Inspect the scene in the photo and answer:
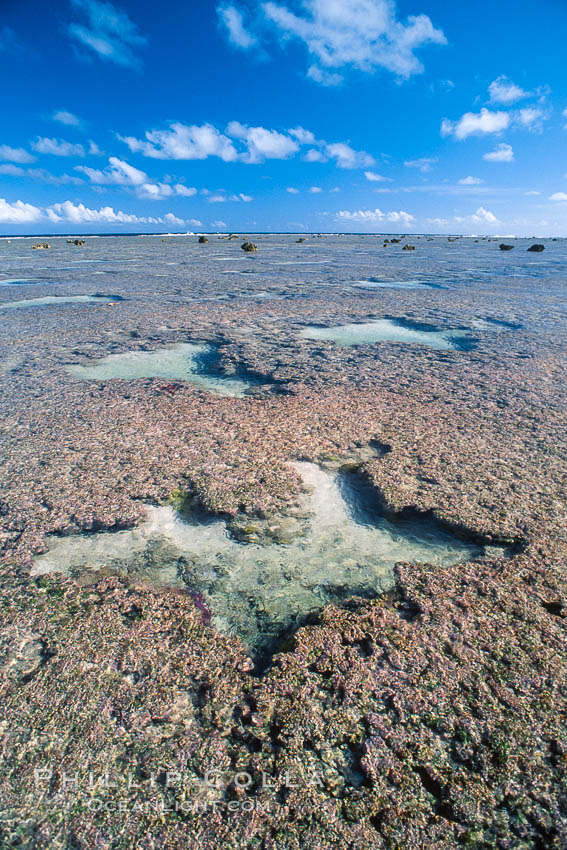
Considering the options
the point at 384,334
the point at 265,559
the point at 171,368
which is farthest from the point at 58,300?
the point at 265,559

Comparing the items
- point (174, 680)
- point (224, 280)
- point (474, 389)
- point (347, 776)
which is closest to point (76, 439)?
point (174, 680)

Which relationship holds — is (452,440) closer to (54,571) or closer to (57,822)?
(54,571)

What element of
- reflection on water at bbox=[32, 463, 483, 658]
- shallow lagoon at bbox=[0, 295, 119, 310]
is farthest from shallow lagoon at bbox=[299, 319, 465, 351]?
shallow lagoon at bbox=[0, 295, 119, 310]

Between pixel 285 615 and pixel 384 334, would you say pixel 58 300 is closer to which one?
pixel 384 334

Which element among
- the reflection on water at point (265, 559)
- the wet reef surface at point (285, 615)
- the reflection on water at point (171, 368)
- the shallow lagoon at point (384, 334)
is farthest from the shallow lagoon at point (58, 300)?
the reflection on water at point (265, 559)

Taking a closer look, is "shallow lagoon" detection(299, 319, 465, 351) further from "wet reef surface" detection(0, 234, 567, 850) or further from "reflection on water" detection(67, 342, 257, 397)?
"wet reef surface" detection(0, 234, 567, 850)

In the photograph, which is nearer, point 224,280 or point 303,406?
point 303,406
